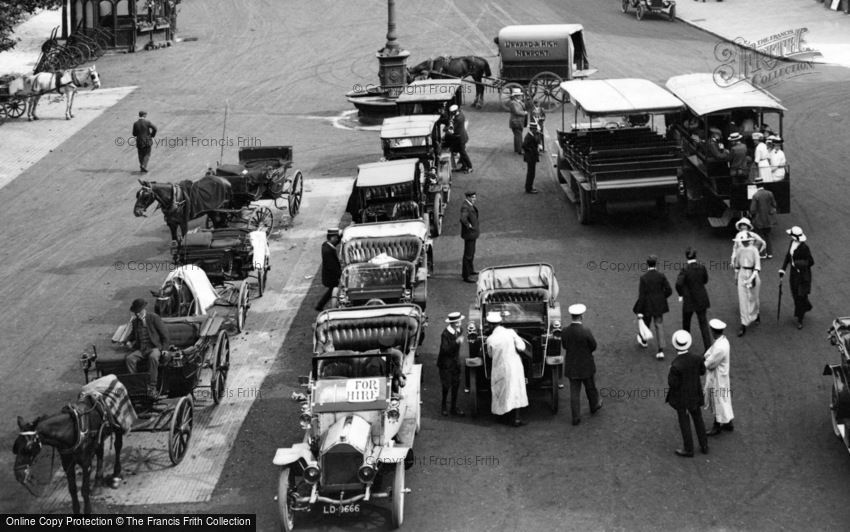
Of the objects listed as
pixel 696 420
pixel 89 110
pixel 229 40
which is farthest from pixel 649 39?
pixel 696 420

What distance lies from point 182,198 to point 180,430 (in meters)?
7.76

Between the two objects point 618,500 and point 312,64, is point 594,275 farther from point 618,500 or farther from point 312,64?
point 312,64

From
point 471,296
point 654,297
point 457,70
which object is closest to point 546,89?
point 457,70

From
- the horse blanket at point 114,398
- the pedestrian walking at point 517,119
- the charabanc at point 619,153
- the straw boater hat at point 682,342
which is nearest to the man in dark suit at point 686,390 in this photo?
the straw boater hat at point 682,342

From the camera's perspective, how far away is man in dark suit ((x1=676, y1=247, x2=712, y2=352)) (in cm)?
1827

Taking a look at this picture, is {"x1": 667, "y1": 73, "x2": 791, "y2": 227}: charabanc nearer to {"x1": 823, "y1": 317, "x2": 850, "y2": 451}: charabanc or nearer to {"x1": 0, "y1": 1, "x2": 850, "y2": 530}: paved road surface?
{"x1": 0, "y1": 1, "x2": 850, "y2": 530}: paved road surface

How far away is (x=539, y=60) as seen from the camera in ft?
116

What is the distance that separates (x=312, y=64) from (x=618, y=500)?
29.7 metres

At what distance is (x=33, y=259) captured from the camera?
965 inches

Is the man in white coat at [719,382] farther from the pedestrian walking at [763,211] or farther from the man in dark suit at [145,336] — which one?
the man in dark suit at [145,336]

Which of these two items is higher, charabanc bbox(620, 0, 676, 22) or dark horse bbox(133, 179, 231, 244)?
charabanc bbox(620, 0, 676, 22)

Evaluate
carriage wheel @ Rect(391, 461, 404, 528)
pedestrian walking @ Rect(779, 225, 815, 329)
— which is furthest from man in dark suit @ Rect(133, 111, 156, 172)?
carriage wheel @ Rect(391, 461, 404, 528)

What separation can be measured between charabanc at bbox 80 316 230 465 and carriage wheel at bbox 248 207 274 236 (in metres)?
5.97

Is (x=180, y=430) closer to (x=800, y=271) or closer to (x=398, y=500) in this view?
(x=398, y=500)
